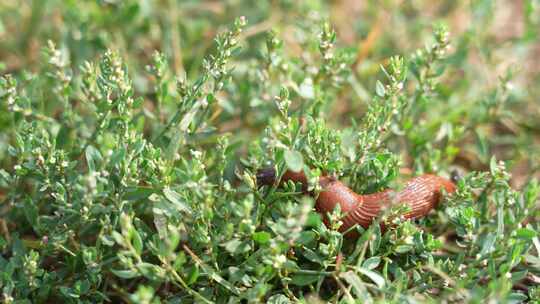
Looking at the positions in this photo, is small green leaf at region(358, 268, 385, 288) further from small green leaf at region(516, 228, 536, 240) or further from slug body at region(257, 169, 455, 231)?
small green leaf at region(516, 228, 536, 240)

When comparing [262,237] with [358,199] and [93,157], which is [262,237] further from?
[93,157]

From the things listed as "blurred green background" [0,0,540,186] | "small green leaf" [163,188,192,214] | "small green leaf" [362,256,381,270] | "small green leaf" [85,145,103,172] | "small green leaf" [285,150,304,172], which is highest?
"blurred green background" [0,0,540,186]

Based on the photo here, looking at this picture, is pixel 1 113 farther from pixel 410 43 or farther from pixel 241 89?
pixel 410 43

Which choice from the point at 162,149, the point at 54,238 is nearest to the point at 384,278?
the point at 162,149

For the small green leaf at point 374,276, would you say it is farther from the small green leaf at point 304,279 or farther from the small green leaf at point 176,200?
the small green leaf at point 176,200

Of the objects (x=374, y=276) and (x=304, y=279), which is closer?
(x=374, y=276)

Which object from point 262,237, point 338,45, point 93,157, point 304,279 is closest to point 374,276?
point 304,279

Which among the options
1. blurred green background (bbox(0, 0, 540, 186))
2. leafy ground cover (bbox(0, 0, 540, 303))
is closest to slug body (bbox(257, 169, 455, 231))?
leafy ground cover (bbox(0, 0, 540, 303))

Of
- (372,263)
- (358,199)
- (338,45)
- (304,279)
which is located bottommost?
(304,279)
